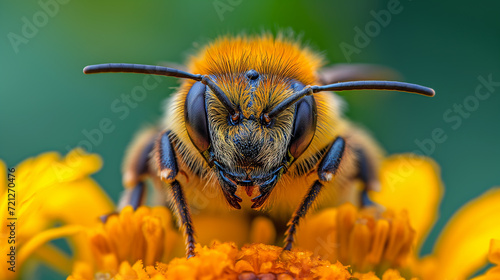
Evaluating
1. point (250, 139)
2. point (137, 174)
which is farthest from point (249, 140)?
point (137, 174)

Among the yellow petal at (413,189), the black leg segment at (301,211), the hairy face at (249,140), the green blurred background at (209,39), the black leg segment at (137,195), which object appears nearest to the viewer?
the hairy face at (249,140)

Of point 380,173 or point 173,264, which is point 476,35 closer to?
point 380,173

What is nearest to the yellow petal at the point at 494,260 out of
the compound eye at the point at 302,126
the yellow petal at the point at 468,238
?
the yellow petal at the point at 468,238

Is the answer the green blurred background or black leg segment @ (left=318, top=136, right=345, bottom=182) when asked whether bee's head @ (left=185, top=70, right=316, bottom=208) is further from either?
the green blurred background

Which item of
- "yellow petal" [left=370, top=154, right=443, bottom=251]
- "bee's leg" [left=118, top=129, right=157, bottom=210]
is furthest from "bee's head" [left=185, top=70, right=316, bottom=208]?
"yellow petal" [left=370, top=154, right=443, bottom=251]


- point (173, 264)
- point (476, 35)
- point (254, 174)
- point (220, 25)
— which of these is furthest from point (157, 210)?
point (476, 35)

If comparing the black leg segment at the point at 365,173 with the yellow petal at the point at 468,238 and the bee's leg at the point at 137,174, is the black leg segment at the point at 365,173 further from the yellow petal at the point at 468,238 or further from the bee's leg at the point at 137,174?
the bee's leg at the point at 137,174

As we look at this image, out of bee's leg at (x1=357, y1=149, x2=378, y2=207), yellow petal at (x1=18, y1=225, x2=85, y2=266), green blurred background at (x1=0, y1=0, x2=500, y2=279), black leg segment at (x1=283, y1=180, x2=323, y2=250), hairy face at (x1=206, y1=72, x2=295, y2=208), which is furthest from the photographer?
green blurred background at (x1=0, y1=0, x2=500, y2=279)
